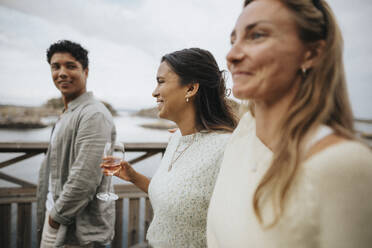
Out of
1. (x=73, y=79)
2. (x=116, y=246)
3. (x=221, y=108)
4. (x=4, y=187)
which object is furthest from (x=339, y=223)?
(x=4, y=187)

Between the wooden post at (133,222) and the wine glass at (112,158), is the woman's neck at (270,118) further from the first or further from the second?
the wooden post at (133,222)

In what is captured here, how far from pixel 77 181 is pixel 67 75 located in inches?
37.4

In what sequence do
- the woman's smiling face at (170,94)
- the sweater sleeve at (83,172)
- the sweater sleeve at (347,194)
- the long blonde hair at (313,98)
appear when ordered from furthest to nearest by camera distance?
the sweater sleeve at (83,172) → the woman's smiling face at (170,94) → the long blonde hair at (313,98) → the sweater sleeve at (347,194)

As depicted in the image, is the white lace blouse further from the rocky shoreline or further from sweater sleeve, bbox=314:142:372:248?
the rocky shoreline

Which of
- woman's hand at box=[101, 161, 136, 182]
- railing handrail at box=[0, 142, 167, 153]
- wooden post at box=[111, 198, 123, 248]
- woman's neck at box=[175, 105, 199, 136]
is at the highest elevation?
woman's neck at box=[175, 105, 199, 136]

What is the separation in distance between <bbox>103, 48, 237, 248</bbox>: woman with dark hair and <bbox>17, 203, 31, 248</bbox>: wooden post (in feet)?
5.22

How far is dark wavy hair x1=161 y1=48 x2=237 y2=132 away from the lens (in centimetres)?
127

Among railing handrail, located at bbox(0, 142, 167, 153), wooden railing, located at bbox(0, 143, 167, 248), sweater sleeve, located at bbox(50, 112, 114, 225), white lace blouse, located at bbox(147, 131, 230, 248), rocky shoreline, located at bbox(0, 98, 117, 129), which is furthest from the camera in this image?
rocky shoreline, located at bbox(0, 98, 117, 129)

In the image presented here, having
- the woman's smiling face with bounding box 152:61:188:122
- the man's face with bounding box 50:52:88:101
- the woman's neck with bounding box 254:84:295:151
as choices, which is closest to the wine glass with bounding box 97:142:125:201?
the woman's smiling face with bounding box 152:61:188:122

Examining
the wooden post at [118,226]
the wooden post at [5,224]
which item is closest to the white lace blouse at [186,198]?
the wooden post at [118,226]

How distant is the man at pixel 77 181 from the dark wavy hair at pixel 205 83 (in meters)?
0.78

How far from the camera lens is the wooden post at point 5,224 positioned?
2.08 metres

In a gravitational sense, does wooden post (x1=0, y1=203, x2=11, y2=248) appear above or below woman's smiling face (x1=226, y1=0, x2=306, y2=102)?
below

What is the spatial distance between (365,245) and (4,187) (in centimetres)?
284
